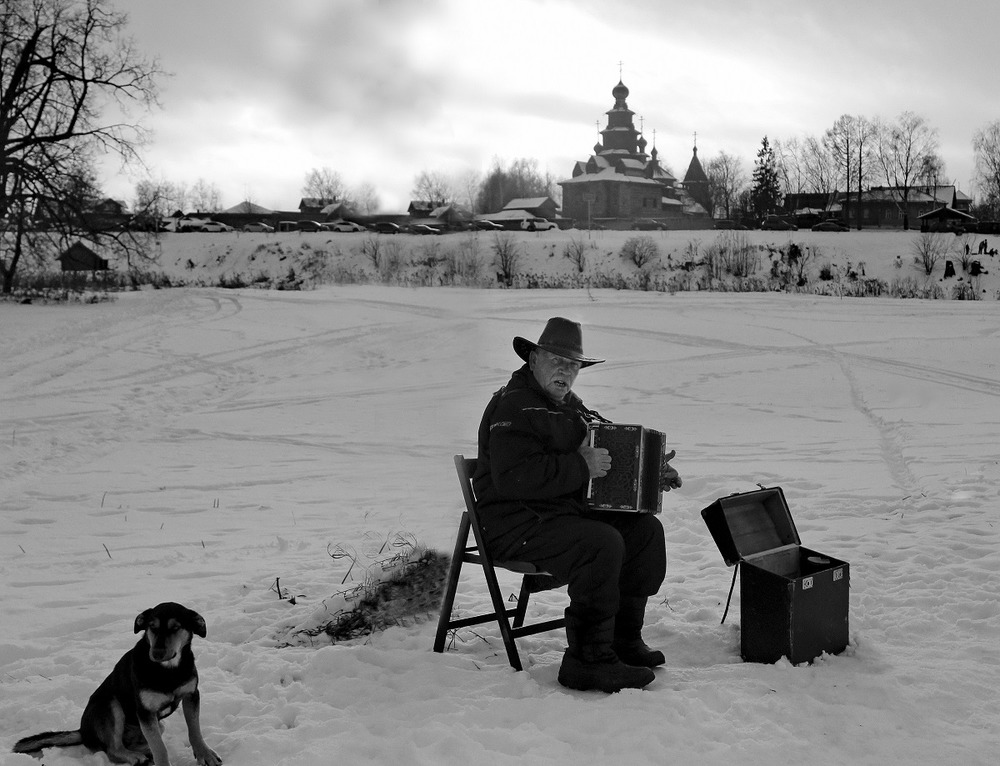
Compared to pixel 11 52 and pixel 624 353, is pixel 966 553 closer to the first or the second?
pixel 624 353

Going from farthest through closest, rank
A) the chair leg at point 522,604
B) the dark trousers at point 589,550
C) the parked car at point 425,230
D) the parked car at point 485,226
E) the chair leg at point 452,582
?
the parked car at point 485,226, the parked car at point 425,230, the chair leg at point 522,604, the chair leg at point 452,582, the dark trousers at point 589,550

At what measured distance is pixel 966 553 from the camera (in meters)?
6.37

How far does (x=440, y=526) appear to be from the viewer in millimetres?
8094

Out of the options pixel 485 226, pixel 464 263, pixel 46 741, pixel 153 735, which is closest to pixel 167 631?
pixel 153 735

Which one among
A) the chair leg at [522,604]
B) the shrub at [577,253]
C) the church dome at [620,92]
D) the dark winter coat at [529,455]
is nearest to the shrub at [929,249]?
the shrub at [577,253]

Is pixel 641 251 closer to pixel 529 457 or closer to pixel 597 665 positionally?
pixel 529 457

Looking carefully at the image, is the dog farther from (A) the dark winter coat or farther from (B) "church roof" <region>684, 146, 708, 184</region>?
(B) "church roof" <region>684, 146, 708, 184</region>

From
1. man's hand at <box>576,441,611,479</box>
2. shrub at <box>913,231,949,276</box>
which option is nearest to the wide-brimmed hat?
man's hand at <box>576,441,611,479</box>

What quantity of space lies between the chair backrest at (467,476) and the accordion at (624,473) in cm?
58

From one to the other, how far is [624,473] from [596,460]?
18 centimetres

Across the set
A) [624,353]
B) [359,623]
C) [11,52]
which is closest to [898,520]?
[359,623]

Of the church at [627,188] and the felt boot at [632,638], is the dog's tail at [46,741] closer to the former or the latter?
the felt boot at [632,638]

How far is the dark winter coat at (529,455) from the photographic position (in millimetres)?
4473

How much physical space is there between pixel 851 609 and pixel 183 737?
147 inches
